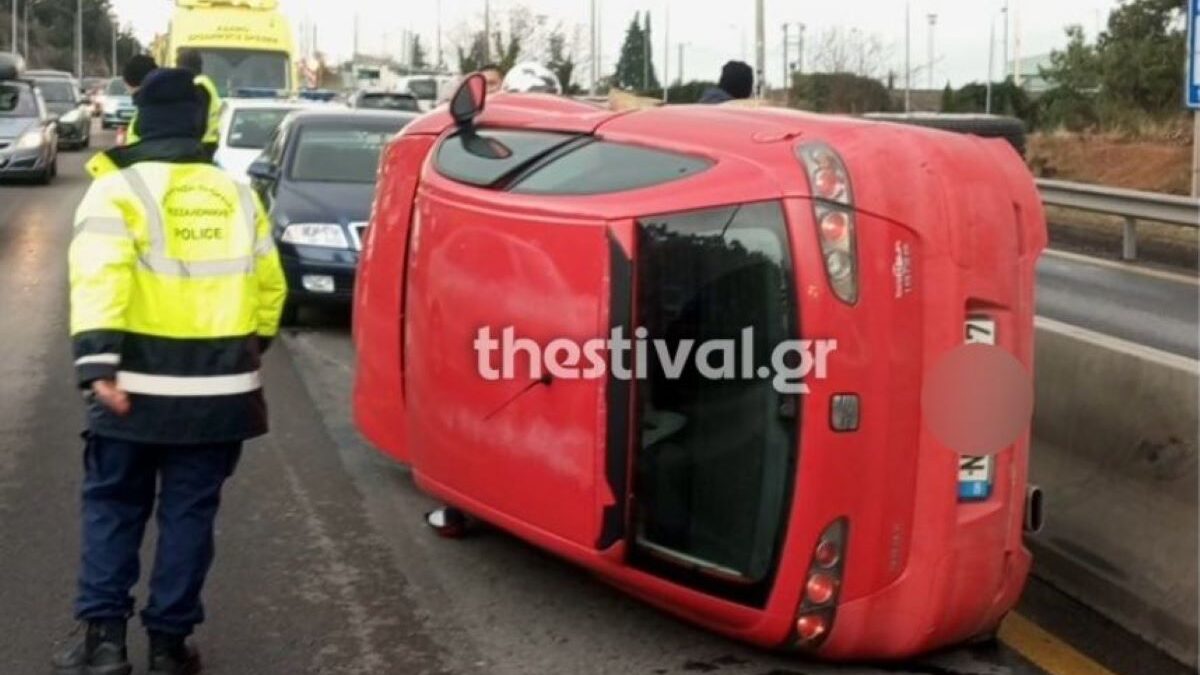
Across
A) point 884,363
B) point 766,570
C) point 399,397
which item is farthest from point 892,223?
point 399,397

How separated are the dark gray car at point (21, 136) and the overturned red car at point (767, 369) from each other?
21.6 metres

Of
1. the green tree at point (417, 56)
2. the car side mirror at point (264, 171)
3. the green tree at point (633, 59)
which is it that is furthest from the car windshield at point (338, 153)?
the green tree at point (417, 56)

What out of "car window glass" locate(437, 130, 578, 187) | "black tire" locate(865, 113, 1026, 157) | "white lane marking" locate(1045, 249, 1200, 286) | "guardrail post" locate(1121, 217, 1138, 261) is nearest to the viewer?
"car window glass" locate(437, 130, 578, 187)

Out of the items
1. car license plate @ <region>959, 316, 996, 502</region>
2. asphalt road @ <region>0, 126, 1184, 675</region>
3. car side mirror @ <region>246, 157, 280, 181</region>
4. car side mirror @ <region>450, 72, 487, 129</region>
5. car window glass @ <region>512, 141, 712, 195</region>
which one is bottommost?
asphalt road @ <region>0, 126, 1184, 675</region>

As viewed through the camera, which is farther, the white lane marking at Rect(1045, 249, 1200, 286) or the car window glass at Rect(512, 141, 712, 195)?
the white lane marking at Rect(1045, 249, 1200, 286)

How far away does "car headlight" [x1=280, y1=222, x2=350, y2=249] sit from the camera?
11.9 m

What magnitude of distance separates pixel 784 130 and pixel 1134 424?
66.9 inches

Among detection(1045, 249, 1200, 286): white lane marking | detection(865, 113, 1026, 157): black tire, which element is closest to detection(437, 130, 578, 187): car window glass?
detection(865, 113, 1026, 157): black tire

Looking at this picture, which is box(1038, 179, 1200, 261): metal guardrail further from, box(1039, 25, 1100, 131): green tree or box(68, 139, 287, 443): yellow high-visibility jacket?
box(1039, 25, 1100, 131): green tree

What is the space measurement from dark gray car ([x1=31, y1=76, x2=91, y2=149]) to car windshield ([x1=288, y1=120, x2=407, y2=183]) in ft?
79.6

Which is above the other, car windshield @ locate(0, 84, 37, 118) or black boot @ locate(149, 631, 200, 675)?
car windshield @ locate(0, 84, 37, 118)

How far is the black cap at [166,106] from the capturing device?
4.84m

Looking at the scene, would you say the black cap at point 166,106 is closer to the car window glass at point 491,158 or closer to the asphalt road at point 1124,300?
the car window glass at point 491,158

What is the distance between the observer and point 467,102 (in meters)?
6.10
